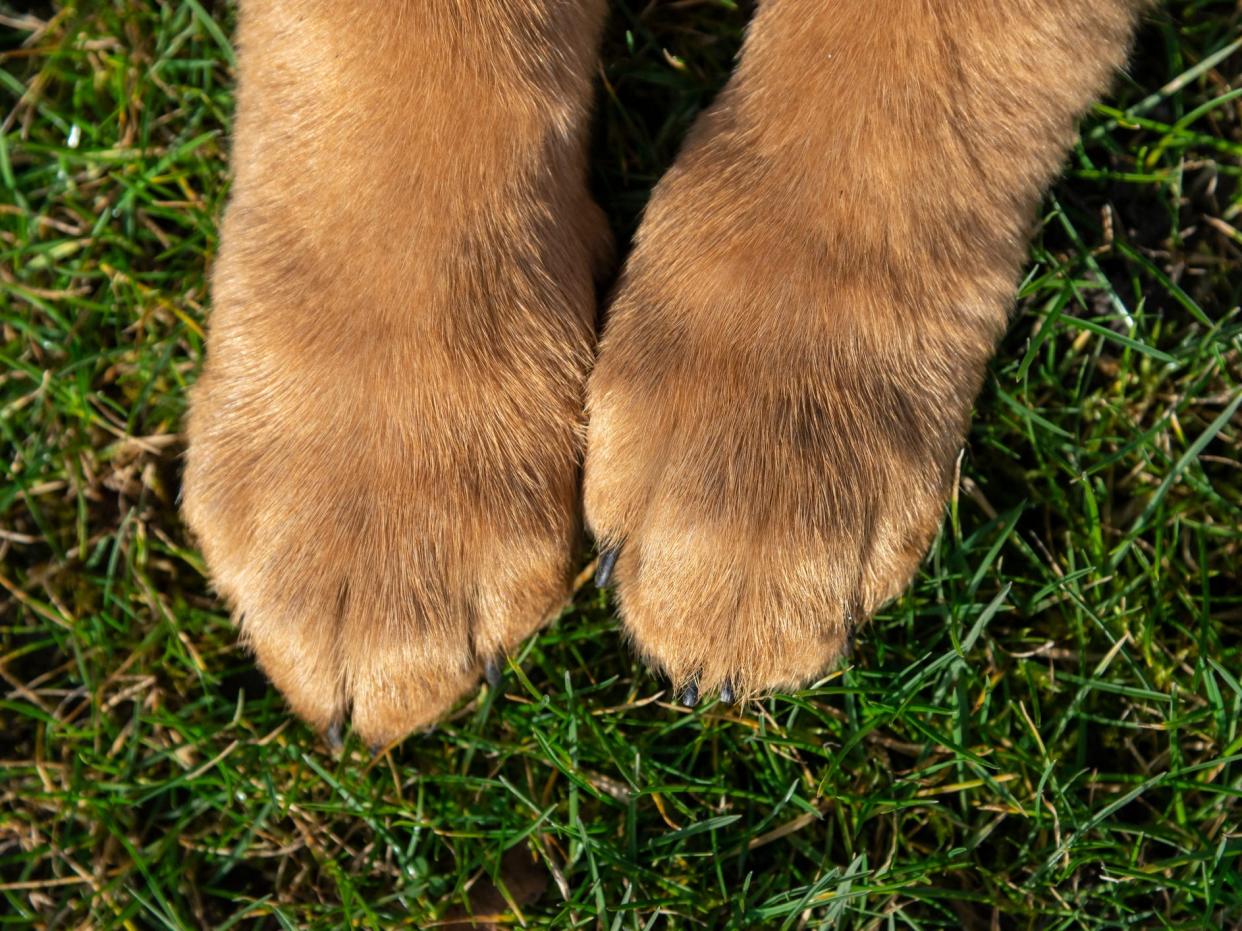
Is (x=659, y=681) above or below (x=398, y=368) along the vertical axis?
below

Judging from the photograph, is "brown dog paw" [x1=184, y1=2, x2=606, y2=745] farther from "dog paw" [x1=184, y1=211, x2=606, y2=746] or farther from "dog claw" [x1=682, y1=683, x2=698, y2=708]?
"dog claw" [x1=682, y1=683, x2=698, y2=708]

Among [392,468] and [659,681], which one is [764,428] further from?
[659,681]

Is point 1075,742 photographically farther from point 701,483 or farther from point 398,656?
point 398,656

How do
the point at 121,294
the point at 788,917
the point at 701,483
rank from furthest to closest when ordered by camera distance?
the point at 121,294
the point at 788,917
the point at 701,483

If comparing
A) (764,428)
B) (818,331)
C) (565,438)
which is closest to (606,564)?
(565,438)

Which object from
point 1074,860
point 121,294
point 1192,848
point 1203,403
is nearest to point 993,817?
point 1074,860

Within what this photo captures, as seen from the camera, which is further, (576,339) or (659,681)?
(659,681)

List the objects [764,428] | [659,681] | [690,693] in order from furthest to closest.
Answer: [659,681]
[690,693]
[764,428]
